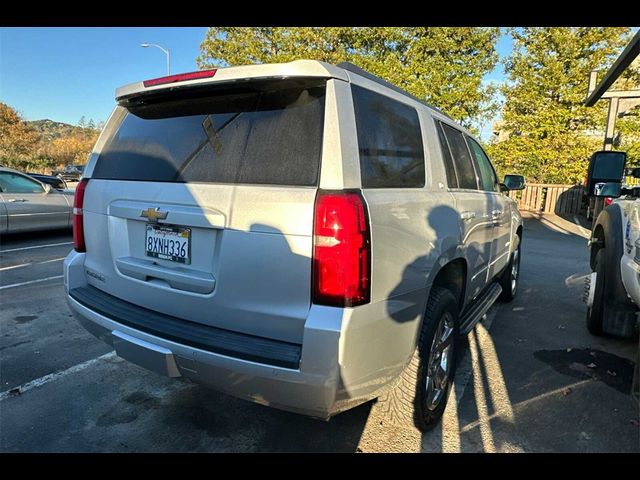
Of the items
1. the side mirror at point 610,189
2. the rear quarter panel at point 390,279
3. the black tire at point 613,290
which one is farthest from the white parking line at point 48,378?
the side mirror at point 610,189

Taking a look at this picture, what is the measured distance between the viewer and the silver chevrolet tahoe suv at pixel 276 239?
1813 millimetres

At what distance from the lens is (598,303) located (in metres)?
4.02

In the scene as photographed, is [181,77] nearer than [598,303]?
Yes

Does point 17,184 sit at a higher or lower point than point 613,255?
higher

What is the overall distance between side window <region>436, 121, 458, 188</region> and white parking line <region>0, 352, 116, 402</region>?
10.1ft

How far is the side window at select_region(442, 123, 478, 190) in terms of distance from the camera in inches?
126

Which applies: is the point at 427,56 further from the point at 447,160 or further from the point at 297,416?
the point at 297,416

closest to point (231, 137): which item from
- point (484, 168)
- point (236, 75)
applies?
point (236, 75)

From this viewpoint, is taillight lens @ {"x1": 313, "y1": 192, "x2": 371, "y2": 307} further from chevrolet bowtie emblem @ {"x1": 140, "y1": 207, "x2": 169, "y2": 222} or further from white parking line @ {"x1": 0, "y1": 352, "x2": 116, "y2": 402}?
white parking line @ {"x1": 0, "y1": 352, "x2": 116, "y2": 402}

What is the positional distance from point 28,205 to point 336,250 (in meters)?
8.81

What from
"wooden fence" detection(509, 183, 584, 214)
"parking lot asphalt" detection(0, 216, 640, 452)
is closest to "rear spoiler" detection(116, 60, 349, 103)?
"parking lot asphalt" detection(0, 216, 640, 452)
